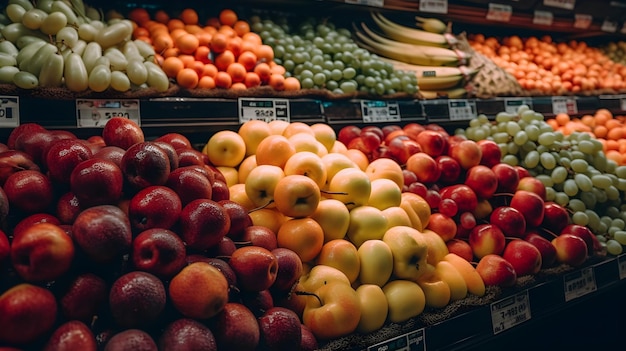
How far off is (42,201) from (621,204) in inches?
92.5

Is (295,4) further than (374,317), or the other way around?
(295,4)

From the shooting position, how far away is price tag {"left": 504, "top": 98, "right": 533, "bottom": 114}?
7.66 ft

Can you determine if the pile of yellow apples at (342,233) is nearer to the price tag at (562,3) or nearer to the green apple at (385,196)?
the green apple at (385,196)

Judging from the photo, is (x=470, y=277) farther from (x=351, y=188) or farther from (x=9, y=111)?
(x=9, y=111)

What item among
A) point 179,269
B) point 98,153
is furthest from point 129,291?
point 98,153

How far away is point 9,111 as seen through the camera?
1188 mm

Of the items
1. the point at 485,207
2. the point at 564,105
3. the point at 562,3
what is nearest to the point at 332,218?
the point at 485,207

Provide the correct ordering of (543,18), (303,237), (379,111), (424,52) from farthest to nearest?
(543,18), (424,52), (379,111), (303,237)

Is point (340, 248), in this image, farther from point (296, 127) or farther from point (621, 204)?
point (621, 204)

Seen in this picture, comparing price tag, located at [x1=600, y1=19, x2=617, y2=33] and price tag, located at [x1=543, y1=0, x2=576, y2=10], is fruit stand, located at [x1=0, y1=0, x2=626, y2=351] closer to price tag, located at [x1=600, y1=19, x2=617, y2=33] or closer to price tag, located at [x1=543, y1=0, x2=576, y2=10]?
price tag, located at [x1=543, y1=0, x2=576, y2=10]

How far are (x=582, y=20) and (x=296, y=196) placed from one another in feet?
9.76

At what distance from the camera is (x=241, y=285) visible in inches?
34.9

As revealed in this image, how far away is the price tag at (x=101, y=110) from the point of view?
1.29 metres

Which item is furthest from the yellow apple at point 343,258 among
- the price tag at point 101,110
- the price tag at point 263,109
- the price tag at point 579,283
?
the price tag at point 579,283
